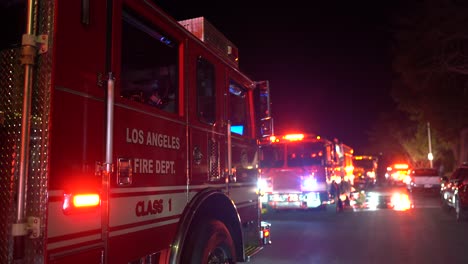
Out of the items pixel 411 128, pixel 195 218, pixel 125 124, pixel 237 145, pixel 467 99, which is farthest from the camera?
pixel 411 128

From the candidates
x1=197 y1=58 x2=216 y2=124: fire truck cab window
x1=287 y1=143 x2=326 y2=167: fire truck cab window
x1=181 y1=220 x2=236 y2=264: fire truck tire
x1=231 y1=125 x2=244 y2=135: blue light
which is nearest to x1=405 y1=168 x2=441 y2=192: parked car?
x1=287 y1=143 x2=326 y2=167: fire truck cab window

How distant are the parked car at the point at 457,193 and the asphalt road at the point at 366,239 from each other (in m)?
0.35

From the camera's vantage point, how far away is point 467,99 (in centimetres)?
2545

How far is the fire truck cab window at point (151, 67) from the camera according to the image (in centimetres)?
407

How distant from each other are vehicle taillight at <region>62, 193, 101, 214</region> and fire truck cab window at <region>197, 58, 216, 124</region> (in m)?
1.81

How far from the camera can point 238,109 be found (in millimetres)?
5723

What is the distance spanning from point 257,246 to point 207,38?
265cm

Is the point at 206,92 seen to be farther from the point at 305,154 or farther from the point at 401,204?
the point at 401,204

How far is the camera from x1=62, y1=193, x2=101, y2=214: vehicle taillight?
8.48ft

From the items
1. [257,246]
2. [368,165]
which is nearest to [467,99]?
[368,165]

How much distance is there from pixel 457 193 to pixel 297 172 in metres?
4.55

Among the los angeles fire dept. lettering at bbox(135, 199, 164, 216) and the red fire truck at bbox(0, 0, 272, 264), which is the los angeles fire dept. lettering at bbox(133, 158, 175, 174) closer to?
the red fire truck at bbox(0, 0, 272, 264)

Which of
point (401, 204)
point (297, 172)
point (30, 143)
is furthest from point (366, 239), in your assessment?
point (401, 204)

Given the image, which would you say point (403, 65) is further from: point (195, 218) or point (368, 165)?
point (195, 218)
